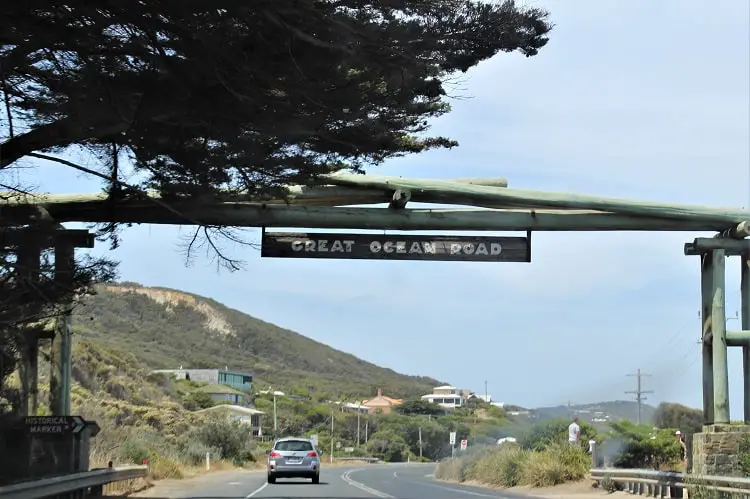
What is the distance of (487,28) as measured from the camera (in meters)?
11.9

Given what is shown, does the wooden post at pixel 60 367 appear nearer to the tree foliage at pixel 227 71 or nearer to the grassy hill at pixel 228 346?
the tree foliage at pixel 227 71

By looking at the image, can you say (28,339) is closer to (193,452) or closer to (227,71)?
(227,71)

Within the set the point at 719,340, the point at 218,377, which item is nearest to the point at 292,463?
the point at 719,340

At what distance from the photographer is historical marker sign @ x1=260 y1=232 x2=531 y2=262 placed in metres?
18.7

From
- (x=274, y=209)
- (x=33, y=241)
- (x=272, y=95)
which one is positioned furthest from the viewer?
(x=274, y=209)

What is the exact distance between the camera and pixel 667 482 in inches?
755

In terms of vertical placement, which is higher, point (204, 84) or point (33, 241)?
point (204, 84)

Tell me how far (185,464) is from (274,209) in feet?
88.0

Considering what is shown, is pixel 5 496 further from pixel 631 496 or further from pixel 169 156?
pixel 631 496

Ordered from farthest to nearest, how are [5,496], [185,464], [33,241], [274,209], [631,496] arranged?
[185,464] → [631,496] → [274,209] → [33,241] → [5,496]

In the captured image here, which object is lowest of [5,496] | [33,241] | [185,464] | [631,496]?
[185,464]

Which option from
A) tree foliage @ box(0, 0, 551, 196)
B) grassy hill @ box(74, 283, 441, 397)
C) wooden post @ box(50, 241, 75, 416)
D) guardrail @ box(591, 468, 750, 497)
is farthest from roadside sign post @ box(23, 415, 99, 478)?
grassy hill @ box(74, 283, 441, 397)

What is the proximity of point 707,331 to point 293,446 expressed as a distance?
15841mm

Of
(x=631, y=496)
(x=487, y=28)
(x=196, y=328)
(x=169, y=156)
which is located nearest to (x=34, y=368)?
(x=169, y=156)
